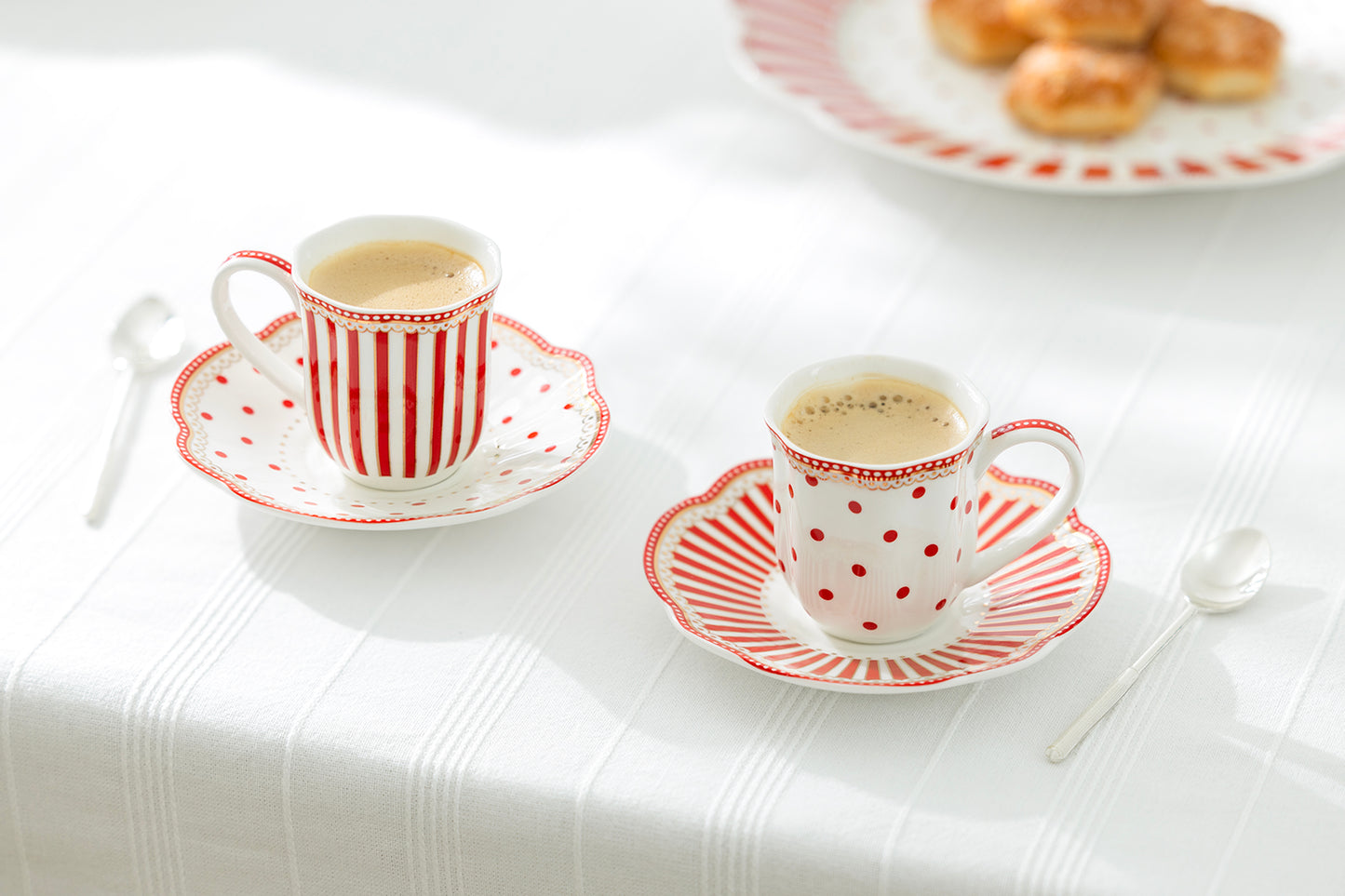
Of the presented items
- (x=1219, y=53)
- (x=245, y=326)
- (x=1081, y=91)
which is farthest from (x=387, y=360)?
(x=1219, y=53)

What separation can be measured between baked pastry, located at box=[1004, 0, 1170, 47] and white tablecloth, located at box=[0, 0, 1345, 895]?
191 mm

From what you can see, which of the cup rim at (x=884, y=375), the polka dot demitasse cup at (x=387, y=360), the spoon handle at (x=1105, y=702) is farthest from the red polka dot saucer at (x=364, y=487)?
the spoon handle at (x=1105, y=702)

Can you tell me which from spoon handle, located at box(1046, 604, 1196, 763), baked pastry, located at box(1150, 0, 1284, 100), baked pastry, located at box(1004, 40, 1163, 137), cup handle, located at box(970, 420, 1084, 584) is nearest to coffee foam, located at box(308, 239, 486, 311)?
cup handle, located at box(970, 420, 1084, 584)

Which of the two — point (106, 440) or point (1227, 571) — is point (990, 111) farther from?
point (106, 440)

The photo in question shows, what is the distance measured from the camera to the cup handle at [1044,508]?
2.58ft

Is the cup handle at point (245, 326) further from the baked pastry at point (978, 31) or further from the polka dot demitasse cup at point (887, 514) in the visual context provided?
the baked pastry at point (978, 31)

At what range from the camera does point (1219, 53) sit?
1346mm

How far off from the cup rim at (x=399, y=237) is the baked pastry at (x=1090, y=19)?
708mm

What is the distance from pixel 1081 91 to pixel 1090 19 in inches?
4.4

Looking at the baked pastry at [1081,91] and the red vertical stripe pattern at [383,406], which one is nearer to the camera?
the red vertical stripe pattern at [383,406]

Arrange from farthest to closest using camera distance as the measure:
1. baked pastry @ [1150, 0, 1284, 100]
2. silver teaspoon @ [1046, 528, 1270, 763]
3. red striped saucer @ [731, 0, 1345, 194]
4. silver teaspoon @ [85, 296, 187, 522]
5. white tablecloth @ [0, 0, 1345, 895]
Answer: baked pastry @ [1150, 0, 1284, 100] → red striped saucer @ [731, 0, 1345, 194] → silver teaspoon @ [85, 296, 187, 522] → silver teaspoon @ [1046, 528, 1270, 763] → white tablecloth @ [0, 0, 1345, 895]

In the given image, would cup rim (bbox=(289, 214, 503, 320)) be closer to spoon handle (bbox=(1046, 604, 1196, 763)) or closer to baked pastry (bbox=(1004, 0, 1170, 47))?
spoon handle (bbox=(1046, 604, 1196, 763))

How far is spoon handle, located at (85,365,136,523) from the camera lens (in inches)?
37.2

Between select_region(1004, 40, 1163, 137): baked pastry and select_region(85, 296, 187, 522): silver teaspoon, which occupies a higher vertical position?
select_region(1004, 40, 1163, 137): baked pastry
